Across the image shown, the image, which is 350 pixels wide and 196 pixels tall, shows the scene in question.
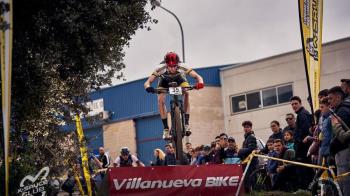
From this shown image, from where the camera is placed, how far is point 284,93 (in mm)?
34156

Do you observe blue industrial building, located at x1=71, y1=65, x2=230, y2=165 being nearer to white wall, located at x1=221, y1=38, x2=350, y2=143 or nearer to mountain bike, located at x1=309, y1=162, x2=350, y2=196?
white wall, located at x1=221, y1=38, x2=350, y2=143

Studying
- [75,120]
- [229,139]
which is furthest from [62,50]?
Result: [229,139]

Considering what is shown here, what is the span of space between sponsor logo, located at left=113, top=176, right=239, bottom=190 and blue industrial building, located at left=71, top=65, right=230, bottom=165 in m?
28.4

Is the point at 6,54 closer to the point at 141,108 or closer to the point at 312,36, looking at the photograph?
the point at 312,36

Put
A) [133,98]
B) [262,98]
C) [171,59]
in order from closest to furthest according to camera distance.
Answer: [171,59] → [262,98] → [133,98]

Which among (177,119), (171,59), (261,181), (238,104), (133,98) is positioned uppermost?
(133,98)

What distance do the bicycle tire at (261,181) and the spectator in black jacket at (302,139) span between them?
0.93 meters

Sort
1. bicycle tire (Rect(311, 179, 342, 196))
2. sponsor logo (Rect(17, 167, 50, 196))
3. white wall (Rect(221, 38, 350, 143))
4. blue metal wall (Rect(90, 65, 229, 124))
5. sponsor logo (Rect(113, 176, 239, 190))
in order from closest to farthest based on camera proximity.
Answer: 1. bicycle tire (Rect(311, 179, 342, 196))
2. sponsor logo (Rect(17, 167, 50, 196))
3. sponsor logo (Rect(113, 176, 239, 190))
4. white wall (Rect(221, 38, 350, 143))
5. blue metal wall (Rect(90, 65, 229, 124))

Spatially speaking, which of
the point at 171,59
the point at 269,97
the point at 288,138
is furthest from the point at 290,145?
the point at 269,97

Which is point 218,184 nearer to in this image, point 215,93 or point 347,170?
point 347,170

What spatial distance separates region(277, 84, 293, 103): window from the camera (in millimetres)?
33844

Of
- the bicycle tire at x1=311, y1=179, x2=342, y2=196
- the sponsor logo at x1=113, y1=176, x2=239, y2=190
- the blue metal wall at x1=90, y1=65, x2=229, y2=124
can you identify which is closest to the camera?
the bicycle tire at x1=311, y1=179, x2=342, y2=196

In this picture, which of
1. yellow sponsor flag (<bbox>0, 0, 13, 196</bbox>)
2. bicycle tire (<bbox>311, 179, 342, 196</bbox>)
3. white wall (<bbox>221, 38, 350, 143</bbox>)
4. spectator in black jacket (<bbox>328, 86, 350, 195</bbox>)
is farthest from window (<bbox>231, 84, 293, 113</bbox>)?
yellow sponsor flag (<bbox>0, 0, 13, 196</bbox>)

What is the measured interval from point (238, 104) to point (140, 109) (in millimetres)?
7579
